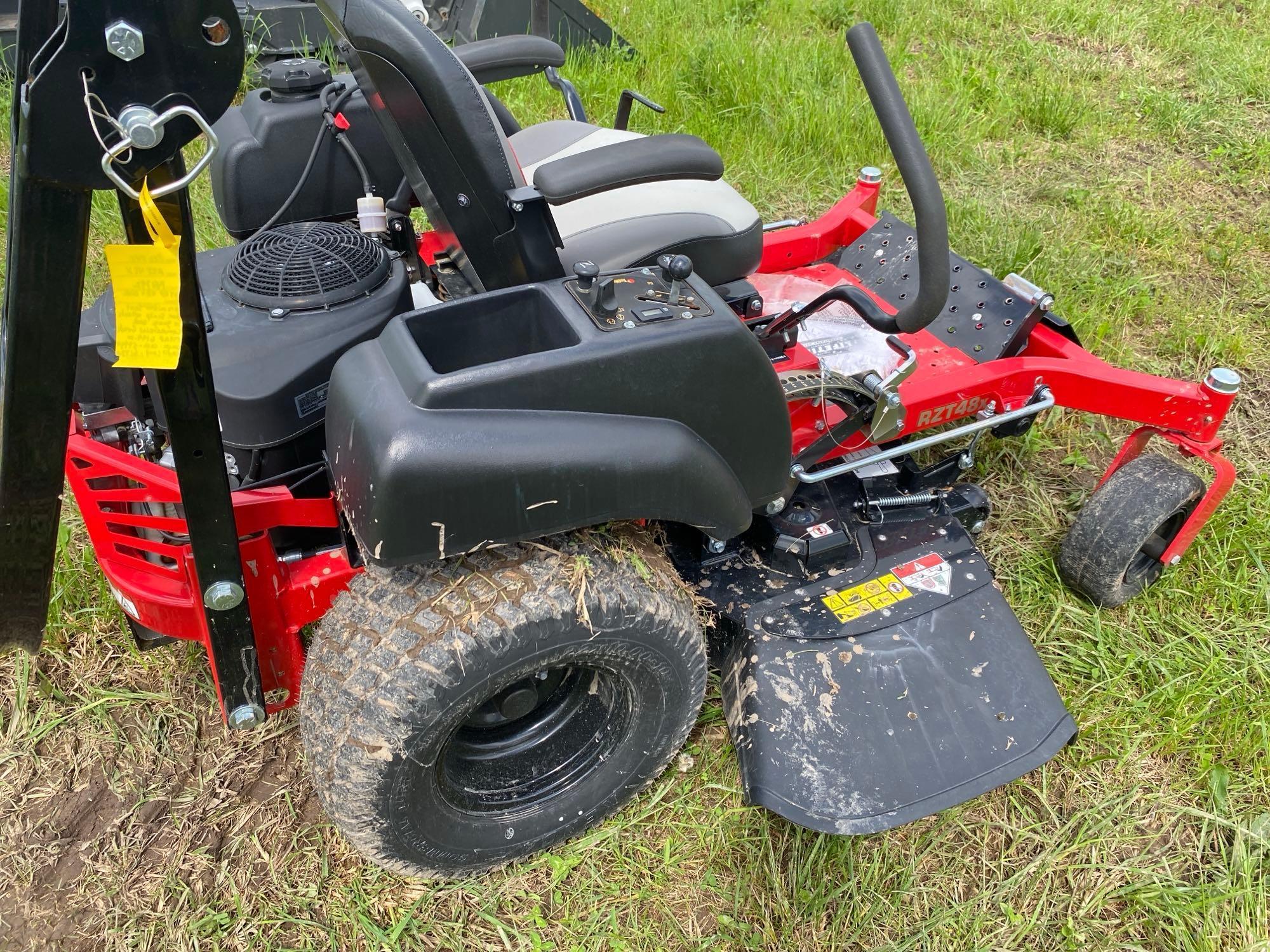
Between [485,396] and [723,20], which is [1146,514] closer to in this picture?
[485,396]

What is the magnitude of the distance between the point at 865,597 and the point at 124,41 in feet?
5.32

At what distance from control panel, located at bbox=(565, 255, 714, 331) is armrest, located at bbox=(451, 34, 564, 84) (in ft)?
3.74

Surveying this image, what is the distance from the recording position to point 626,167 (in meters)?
1.69

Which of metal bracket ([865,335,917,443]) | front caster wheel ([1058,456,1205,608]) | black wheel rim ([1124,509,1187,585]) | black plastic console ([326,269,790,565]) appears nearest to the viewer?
black plastic console ([326,269,790,565])

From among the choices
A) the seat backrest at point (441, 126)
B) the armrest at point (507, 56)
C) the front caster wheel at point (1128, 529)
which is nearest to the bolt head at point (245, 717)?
the seat backrest at point (441, 126)

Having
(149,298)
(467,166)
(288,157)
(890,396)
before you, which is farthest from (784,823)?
(288,157)

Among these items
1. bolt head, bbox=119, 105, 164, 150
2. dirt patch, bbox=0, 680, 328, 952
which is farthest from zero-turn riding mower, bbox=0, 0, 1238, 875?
dirt patch, bbox=0, 680, 328, 952

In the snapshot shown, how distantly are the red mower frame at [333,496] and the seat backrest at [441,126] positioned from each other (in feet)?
1.74

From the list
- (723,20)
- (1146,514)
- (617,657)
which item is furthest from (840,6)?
(617,657)

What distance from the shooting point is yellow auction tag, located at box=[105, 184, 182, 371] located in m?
1.09

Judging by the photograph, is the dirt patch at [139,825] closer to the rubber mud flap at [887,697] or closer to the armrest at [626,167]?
the rubber mud flap at [887,697]

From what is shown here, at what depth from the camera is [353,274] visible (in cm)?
179

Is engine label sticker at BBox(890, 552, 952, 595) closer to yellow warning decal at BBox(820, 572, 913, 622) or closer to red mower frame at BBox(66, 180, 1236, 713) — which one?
yellow warning decal at BBox(820, 572, 913, 622)

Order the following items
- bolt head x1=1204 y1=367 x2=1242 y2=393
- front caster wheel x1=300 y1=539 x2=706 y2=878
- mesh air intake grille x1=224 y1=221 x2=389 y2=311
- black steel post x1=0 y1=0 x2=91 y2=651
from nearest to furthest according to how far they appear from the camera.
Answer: black steel post x1=0 y1=0 x2=91 y2=651 → front caster wheel x1=300 y1=539 x2=706 y2=878 → mesh air intake grille x1=224 y1=221 x2=389 y2=311 → bolt head x1=1204 y1=367 x2=1242 y2=393
